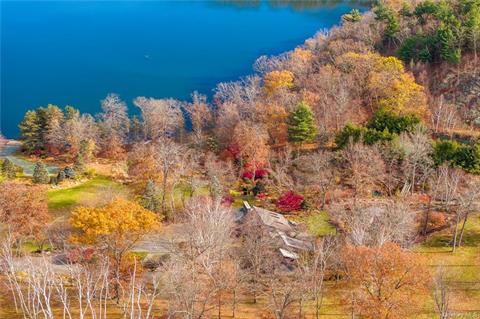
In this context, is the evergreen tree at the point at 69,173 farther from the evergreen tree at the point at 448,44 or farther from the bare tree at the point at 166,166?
the evergreen tree at the point at 448,44

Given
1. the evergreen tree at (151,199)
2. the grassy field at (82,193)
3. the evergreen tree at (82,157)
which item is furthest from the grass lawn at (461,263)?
the evergreen tree at (82,157)

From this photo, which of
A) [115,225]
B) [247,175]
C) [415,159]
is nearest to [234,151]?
[247,175]

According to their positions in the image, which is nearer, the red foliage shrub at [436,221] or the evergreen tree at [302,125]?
Answer: the red foliage shrub at [436,221]

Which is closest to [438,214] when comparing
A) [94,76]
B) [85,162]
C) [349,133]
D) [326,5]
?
[349,133]

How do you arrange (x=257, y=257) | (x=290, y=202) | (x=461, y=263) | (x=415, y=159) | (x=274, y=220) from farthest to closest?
1. (x=290, y=202)
2. (x=415, y=159)
3. (x=274, y=220)
4. (x=461, y=263)
5. (x=257, y=257)

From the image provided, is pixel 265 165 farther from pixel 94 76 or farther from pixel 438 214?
pixel 94 76

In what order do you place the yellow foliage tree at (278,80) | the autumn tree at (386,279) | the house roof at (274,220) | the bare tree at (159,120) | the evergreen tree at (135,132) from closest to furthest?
the autumn tree at (386,279) → the house roof at (274,220) → the bare tree at (159,120) → the yellow foliage tree at (278,80) → the evergreen tree at (135,132)

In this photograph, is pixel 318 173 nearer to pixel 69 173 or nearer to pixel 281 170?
pixel 281 170

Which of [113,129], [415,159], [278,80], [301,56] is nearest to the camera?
[415,159]
